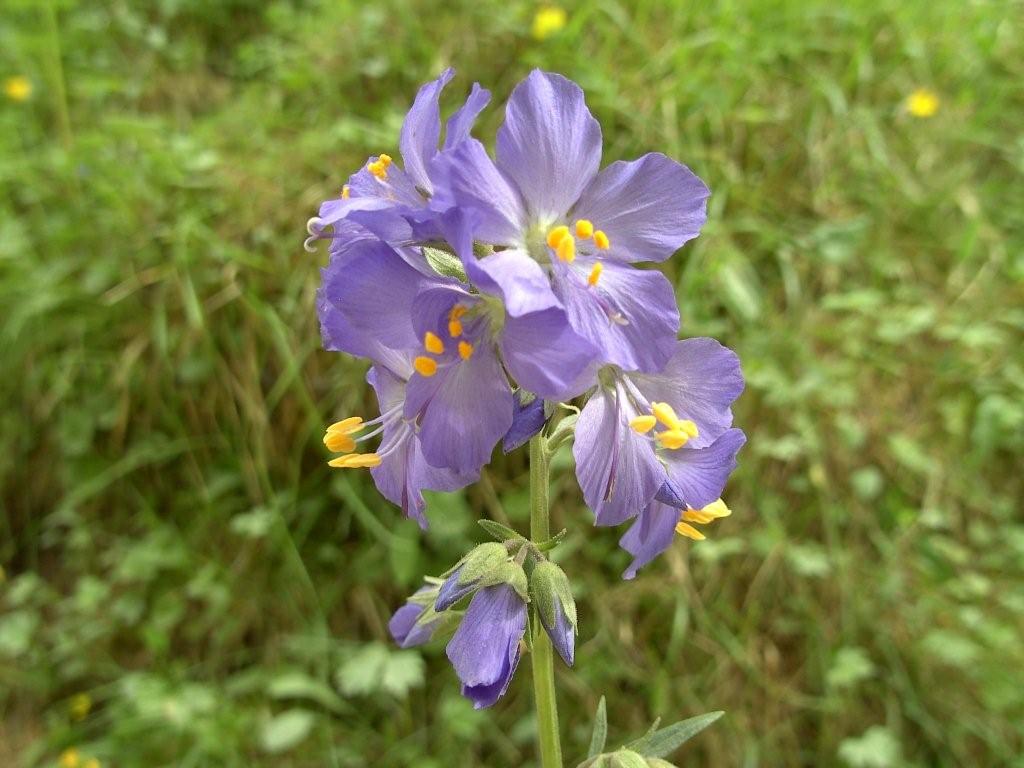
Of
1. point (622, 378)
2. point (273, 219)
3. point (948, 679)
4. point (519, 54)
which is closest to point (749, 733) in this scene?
point (948, 679)

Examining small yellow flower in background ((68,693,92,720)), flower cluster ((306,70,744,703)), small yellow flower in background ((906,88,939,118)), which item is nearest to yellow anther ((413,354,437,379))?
flower cluster ((306,70,744,703))

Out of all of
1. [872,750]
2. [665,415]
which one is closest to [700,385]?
[665,415]

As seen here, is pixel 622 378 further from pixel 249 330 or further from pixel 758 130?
pixel 758 130

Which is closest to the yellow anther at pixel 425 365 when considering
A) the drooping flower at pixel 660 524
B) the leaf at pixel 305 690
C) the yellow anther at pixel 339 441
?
the yellow anther at pixel 339 441

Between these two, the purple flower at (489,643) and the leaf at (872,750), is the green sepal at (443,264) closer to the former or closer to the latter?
the purple flower at (489,643)

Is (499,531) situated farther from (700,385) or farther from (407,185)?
(407,185)
